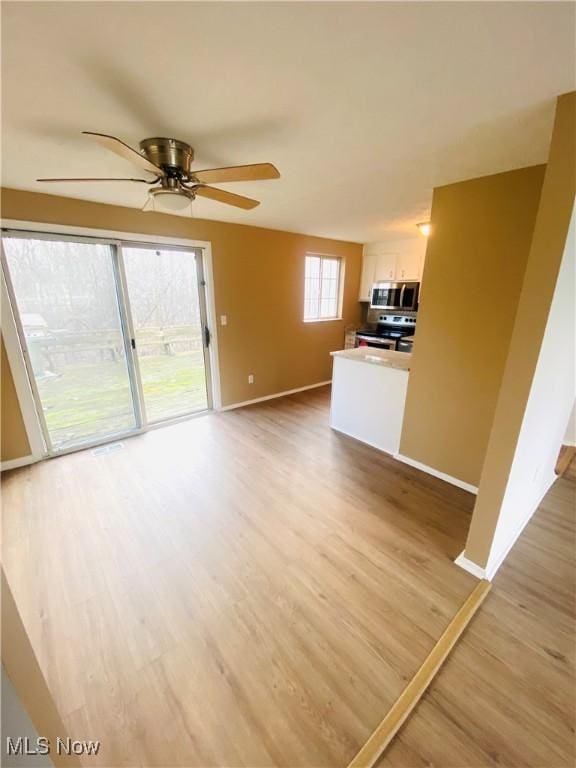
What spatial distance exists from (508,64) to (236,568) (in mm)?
2588

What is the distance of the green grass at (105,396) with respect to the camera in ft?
9.64

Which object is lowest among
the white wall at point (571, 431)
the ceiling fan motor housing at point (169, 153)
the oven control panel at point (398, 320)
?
the white wall at point (571, 431)

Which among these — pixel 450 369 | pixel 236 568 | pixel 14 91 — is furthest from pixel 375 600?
pixel 14 91

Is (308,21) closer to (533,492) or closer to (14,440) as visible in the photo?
(533,492)

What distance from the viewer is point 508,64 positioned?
1.08m

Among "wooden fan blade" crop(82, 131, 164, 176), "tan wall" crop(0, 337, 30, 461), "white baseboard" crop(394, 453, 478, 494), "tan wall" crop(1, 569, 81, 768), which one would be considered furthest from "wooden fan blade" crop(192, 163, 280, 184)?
"white baseboard" crop(394, 453, 478, 494)

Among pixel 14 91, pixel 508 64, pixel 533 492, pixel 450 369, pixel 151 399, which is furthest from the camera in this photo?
pixel 151 399

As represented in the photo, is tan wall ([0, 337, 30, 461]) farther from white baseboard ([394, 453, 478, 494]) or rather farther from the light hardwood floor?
white baseboard ([394, 453, 478, 494])

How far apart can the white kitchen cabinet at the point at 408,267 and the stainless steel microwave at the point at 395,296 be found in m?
0.15

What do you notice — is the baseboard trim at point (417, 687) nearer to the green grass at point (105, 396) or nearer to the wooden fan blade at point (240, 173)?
the wooden fan blade at point (240, 173)

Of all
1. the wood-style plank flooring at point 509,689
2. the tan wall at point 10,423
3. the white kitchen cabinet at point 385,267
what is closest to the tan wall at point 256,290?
the tan wall at point 10,423

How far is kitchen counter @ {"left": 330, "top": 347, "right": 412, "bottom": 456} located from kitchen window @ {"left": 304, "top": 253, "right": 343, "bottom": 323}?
1784 mm

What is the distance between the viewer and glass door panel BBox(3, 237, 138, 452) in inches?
102

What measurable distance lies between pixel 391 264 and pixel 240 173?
12.9 ft
